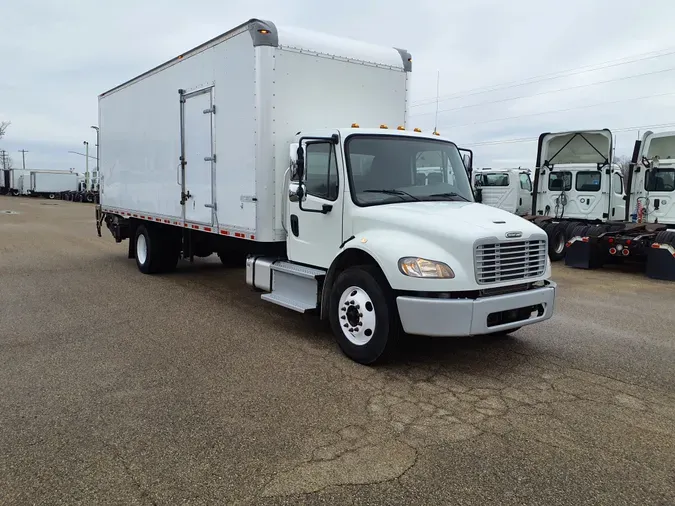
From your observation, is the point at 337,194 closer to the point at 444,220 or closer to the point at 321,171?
the point at 321,171

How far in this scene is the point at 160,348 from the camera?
6.26 m

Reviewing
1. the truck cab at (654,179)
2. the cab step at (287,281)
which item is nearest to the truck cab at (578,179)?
the truck cab at (654,179)

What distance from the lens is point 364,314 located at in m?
5.68

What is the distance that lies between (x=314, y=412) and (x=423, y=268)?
164cm

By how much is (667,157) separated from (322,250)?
37.4 feet

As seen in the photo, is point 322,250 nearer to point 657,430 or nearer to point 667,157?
point 657,430

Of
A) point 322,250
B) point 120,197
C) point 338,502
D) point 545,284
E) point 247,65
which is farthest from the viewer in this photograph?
point 120,197

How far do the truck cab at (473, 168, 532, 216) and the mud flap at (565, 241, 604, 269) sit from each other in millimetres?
6503

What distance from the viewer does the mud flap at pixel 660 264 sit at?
1191 cm

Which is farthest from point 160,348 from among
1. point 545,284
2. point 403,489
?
point 545,284

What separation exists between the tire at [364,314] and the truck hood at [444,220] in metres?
0.54

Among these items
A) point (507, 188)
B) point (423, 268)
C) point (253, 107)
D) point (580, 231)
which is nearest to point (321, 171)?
point (253, 107)

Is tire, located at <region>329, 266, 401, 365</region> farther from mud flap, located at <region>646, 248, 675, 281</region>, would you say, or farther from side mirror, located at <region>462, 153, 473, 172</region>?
mud flap, located at <region>646, 248, 675, 281</region>

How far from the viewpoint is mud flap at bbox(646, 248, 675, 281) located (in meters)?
11.9
